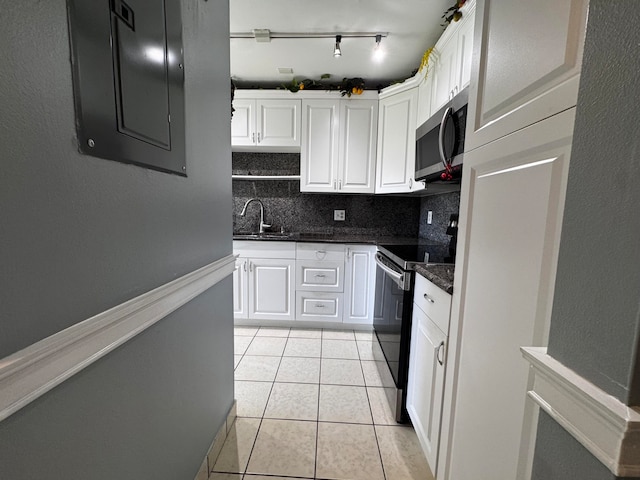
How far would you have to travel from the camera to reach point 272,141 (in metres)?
2.79

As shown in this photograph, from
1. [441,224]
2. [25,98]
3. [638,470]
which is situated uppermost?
[25,98]

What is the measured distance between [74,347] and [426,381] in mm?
1282

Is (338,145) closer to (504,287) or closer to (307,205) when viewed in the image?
(307,205)

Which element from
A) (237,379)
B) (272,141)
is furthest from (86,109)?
(272,141)

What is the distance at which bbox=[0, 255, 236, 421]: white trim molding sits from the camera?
16.5 inches

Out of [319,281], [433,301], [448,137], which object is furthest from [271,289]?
[448,137]

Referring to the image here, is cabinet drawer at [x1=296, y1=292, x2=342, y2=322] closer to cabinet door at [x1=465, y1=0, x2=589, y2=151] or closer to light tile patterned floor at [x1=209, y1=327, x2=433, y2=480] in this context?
light tile patterned floor at [x1=209, y1=327, x2=433, y2=480]

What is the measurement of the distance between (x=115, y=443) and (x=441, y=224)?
247 cm

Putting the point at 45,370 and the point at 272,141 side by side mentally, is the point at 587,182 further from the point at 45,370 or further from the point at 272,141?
the point at 272,141

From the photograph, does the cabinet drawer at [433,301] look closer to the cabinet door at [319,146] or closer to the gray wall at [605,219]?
the gray wall at [605,219]

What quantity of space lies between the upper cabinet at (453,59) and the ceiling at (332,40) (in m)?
0.18

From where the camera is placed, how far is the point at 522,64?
689 millimetres

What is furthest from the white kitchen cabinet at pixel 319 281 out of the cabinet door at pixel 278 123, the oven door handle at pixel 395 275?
the cabinet door at pixel 278 123

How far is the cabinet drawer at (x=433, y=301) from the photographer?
1092mm
